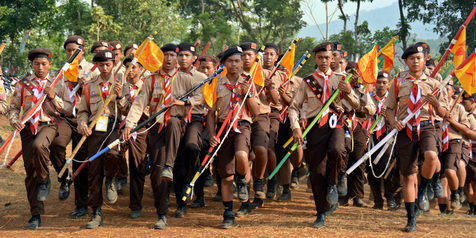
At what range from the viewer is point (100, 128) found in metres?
7.50

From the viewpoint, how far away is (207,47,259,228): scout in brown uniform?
23.1 feet

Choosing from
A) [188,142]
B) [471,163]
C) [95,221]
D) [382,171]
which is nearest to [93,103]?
[188,142]

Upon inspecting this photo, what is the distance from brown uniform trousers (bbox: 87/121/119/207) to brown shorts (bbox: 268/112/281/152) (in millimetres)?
2564

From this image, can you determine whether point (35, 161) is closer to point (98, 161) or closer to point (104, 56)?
point (98, 161)

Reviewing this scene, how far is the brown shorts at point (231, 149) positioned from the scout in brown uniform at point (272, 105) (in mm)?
1117

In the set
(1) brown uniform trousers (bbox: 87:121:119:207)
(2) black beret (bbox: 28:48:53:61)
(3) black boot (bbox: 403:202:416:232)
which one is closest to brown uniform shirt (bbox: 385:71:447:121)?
(3) black boot (bbox: 403:202:416:232)

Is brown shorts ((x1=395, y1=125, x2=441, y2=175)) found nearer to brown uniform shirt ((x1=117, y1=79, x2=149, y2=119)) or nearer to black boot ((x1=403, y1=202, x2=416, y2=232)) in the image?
black boot ((x1=403, y1=202, x2=416, y2=232))

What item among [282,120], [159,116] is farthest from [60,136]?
[282,120]

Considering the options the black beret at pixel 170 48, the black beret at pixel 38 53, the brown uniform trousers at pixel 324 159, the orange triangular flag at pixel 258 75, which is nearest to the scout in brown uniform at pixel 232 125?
the orange triangular flag at pixel 258 75

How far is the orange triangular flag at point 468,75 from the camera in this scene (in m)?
7.29

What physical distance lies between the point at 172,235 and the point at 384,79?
515 cm

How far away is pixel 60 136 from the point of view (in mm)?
7879

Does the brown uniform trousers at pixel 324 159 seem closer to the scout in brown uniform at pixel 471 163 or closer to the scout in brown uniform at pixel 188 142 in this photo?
the scout in brown uniform at pixel 188 142

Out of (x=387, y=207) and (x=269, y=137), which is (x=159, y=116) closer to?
(x=269, y=137)
